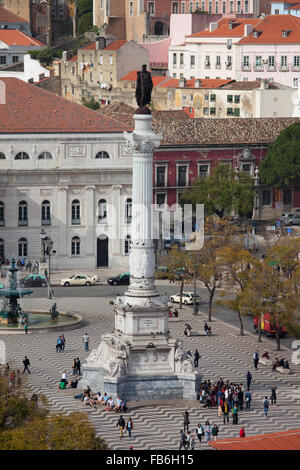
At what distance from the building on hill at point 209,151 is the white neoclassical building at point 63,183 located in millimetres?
9647

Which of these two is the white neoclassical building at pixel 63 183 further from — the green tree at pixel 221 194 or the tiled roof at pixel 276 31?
the tiled roof at pixel 276 31

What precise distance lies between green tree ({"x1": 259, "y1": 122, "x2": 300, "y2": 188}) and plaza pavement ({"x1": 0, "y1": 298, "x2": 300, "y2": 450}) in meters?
31.9

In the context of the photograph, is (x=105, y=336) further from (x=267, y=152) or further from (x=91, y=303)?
(x=267, y=152)

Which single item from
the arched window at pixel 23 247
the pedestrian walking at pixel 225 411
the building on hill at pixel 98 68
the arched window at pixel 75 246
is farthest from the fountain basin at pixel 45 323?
the building on hill at pixel 98 68

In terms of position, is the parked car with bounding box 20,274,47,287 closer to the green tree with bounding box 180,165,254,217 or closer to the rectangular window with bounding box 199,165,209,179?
the green tree with bounding box 180,165,254,217

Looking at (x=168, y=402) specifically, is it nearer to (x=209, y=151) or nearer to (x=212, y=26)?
(x=209, y=151)

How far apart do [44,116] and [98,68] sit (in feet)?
229

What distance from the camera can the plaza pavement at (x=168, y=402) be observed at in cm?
7600

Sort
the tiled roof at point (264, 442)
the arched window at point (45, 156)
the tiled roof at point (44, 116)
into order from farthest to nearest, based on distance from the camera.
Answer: the arched window at point (45, 156) < the tiled roof at point (44, 116) < the tiled roof at point (264, 442)

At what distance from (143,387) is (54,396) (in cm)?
436

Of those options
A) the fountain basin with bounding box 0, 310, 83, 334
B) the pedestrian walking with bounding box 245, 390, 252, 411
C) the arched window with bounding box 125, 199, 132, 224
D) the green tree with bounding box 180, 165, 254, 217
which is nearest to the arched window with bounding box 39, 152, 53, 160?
the arched window with bounding box 125, 199, 132, 224

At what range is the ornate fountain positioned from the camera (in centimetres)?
9950

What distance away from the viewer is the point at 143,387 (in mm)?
81000
